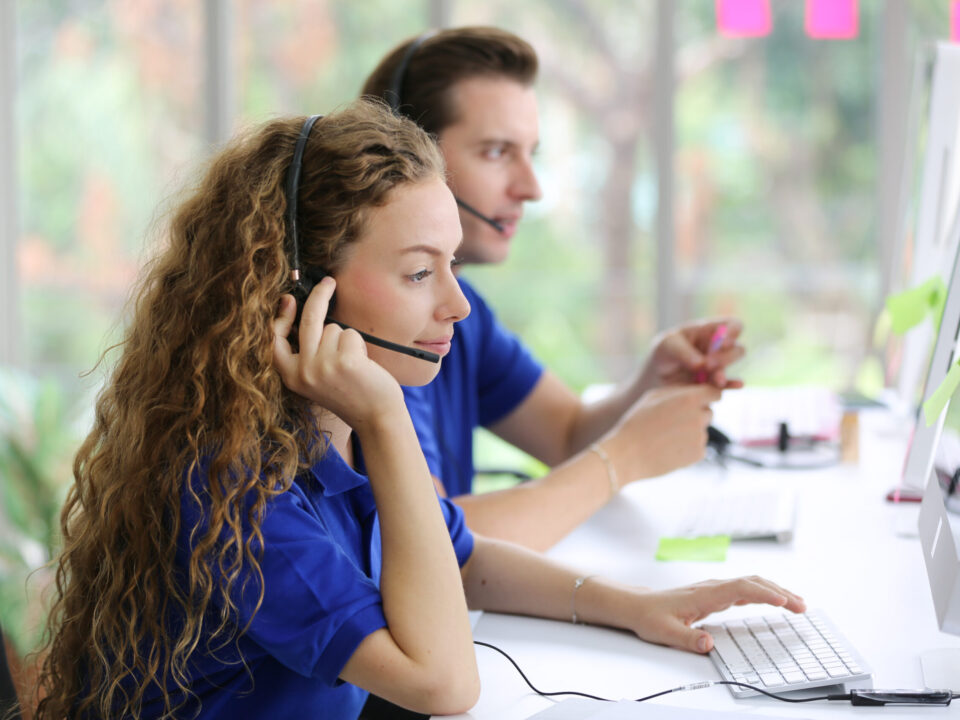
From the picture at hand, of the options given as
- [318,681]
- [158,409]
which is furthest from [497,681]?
[158,409]

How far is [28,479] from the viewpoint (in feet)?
8.89

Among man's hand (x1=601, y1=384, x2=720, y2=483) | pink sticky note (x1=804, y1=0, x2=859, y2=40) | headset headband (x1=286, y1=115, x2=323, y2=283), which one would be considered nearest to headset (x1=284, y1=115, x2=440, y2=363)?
headset headband (x1=286, y1=115, x2=323, y2=283)

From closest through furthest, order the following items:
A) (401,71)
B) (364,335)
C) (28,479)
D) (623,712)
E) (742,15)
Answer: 1. (623,712)
2. (364,335)
3. (401,71)
4. (28,479)
5. (742,15)

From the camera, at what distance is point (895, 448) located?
177 cm

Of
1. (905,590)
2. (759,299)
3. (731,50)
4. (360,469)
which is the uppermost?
(731,50)

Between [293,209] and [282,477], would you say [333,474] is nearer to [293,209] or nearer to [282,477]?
[282,477]

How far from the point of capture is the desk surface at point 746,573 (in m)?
0.86

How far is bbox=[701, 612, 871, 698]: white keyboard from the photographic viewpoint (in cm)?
84

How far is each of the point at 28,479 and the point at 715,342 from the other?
1993 mm

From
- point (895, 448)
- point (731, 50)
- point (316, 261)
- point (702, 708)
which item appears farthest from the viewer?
point (731, 50)

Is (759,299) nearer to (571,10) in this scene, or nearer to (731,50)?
(731,50)

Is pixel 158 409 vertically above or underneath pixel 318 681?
above

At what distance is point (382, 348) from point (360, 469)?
17cm

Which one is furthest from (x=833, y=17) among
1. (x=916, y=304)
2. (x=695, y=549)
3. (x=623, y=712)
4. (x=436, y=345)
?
(x=623, y=712)
